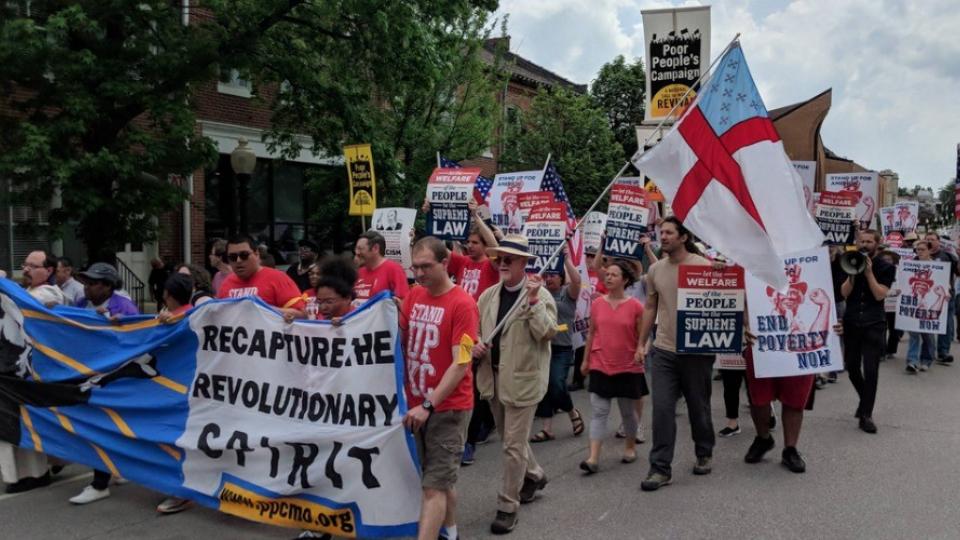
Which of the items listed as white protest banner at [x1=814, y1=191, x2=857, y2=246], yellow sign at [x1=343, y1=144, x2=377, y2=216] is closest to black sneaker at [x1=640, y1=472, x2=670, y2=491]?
white protest banner at [x1=814, y1=191, x2=857, y2=246]

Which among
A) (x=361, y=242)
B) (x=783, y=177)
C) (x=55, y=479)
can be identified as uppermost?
(x=783, y=177)

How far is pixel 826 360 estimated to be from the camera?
255 inches

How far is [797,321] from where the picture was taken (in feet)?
21.4

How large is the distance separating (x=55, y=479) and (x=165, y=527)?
181 centimetres

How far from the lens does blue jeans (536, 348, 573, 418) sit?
757cm

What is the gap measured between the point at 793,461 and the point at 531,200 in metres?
3.83

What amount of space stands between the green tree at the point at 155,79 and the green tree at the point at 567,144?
12.6 metres

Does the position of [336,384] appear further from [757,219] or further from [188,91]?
[188,91]

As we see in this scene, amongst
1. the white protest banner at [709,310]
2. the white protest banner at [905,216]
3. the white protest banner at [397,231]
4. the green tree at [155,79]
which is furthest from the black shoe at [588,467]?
the white protest banner at [905,216]

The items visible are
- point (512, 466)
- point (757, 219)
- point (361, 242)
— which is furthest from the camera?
point (361, 242)

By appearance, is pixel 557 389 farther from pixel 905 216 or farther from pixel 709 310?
pixel 905 216

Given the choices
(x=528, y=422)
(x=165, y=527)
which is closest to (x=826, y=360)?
(x=528, y=422)

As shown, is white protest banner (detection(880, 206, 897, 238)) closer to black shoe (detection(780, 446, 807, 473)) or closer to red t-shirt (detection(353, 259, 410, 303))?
black shoe (detection(780, 446, 807, 473))

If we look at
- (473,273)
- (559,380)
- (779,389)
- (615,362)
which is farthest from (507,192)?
(779,389)
